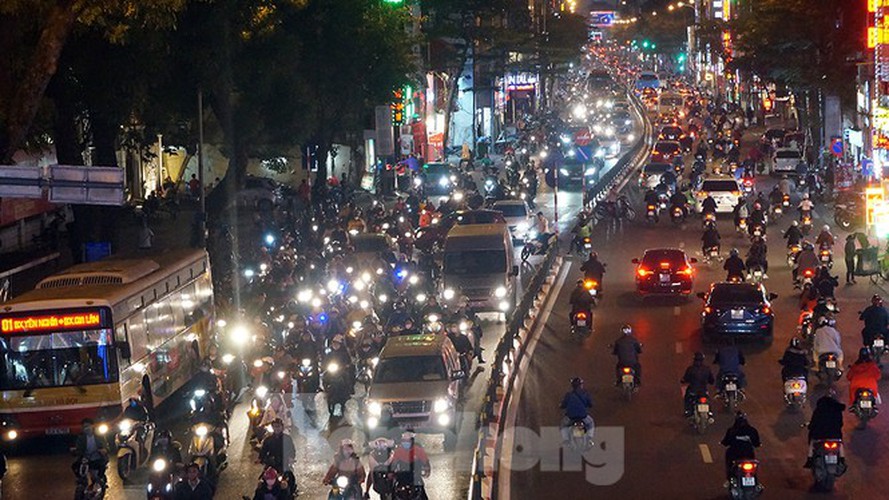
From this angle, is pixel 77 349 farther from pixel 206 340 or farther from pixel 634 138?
pixel 634 138

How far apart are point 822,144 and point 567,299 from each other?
4609 cm

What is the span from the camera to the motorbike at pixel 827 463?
20203 mm

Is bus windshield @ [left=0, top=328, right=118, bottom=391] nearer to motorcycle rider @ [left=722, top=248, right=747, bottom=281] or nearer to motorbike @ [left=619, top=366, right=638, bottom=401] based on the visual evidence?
motorbike @ [left=619, top=366, right=638, bottom=401]

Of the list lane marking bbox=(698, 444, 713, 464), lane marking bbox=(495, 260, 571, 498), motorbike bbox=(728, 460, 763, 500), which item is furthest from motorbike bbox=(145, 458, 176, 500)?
lane marking bbox=(698, 444, 713, 464)

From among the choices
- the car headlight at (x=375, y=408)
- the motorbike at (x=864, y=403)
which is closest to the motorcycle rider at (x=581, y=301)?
the motorbike at (x=864, y=403)

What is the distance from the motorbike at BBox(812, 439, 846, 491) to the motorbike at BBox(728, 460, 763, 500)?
1.27 m

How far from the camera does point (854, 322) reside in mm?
35188

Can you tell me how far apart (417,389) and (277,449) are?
3.61 m

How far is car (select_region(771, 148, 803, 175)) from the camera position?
7550cm

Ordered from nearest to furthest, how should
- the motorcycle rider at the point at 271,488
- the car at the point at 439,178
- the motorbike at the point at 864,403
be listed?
the motorcycle rider at the point at 271,488
the motorbike at the point at 864,403
the car at the point at 439,178

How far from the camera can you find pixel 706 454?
23.0m

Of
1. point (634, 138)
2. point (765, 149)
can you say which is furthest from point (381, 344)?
point (634, 138)

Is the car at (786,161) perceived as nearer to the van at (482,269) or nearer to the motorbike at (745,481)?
the van at (482,269)

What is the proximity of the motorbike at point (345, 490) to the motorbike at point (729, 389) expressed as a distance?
29.8 ft
